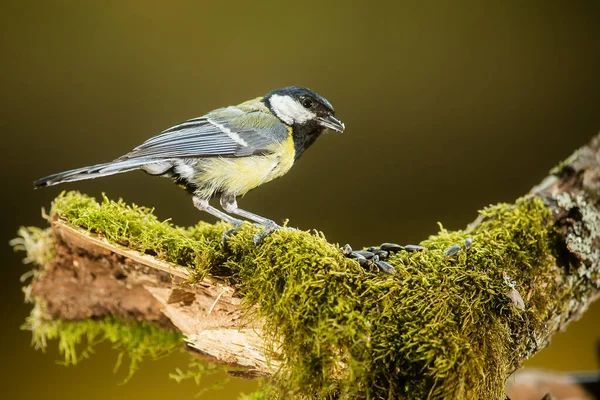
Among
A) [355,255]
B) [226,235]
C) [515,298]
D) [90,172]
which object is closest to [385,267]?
[355,255]

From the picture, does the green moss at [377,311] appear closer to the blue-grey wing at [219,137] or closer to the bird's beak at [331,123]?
the blue-grey wing at [219,137]

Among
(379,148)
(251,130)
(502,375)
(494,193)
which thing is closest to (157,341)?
(251,130)

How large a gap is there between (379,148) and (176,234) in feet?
6.64

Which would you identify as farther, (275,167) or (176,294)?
(275,167)

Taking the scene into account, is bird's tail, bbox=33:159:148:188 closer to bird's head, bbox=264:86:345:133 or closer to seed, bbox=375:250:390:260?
bird's head, bbox=264:86:345:133

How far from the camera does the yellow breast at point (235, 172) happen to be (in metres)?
1.74

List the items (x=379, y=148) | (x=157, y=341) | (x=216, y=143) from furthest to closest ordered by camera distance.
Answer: (x=379, y=148), (x=157, y=341), (x=216, y=143)

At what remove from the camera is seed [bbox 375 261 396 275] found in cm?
→ 135

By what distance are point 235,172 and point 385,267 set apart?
67cm

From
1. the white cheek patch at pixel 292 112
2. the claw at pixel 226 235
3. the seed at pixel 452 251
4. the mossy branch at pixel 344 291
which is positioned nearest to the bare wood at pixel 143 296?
the mossy branch at pixel 344 291

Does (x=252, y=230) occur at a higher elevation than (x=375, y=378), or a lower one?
higher

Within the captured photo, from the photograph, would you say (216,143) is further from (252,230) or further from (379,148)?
(379,148)

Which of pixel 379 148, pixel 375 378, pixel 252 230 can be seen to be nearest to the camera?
pixel 375 378

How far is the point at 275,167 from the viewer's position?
5.97 ft
